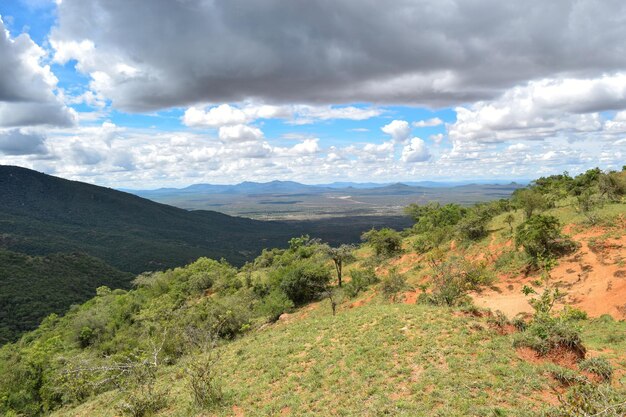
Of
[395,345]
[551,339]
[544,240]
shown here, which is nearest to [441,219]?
[544,240]

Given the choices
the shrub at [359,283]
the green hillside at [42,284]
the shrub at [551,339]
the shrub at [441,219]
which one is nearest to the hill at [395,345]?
the shrub at [551,339]

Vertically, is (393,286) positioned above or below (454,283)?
below

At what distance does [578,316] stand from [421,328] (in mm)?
14136

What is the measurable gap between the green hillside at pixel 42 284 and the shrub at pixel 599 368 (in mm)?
94085

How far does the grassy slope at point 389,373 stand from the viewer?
40.7 feet

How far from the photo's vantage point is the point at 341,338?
2012 cm

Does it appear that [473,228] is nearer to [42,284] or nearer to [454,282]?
[454,282]

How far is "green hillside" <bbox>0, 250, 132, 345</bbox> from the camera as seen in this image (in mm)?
79312

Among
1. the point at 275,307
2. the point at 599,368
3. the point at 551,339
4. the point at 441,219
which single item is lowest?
the point at 275,307

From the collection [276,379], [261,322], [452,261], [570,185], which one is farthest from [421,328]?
[570,185]

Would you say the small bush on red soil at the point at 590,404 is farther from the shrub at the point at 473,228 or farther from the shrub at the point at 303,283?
the shrub at the point at 473,228

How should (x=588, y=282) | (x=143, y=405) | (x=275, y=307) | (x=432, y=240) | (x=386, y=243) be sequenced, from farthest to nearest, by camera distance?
(x=386, y=243), (x=432, y=240), (x=275, y=307), (x=588, y=282), (x=143, y=405)

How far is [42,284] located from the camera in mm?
92938

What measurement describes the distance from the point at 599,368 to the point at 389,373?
7.87 meters
